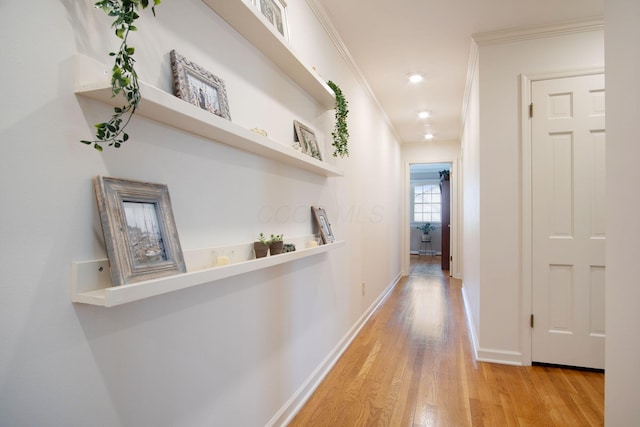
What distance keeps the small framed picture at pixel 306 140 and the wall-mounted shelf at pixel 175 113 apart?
1.30 ft

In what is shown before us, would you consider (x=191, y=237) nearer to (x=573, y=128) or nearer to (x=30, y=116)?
(x=30, y=116)

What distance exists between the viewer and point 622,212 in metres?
1.08

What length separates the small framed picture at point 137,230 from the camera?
2.85ft

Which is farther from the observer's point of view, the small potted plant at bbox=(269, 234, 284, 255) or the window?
the window

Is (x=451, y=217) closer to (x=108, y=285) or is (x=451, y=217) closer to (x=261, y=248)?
(x=261, y=248)

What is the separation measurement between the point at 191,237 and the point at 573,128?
282 centimetres

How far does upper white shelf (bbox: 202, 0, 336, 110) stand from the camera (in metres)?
1.32

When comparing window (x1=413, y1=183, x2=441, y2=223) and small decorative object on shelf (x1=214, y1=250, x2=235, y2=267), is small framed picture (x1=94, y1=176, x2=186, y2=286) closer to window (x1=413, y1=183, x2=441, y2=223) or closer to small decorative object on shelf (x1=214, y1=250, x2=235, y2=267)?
small decorative object on shelf (x1=214, y1=250, x2=235, y2=267)

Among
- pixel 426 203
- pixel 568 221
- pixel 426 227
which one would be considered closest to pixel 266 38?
pixel 568 221

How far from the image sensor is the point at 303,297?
212 centimetres

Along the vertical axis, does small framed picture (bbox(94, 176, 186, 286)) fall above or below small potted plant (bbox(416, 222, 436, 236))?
above

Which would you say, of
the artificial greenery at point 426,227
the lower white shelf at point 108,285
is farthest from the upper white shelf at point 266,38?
the artificial greenery at point 426,227

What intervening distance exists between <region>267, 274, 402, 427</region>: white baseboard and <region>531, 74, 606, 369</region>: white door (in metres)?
1.47

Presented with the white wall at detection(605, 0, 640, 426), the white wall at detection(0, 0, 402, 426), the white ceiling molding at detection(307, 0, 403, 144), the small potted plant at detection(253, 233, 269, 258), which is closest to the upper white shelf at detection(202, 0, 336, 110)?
the white wall at detection(0, 0, 402, 426)
